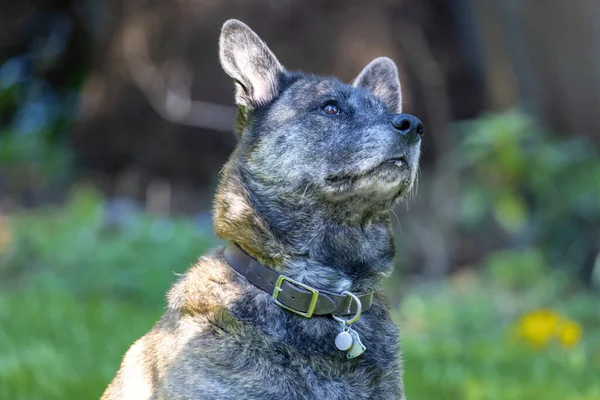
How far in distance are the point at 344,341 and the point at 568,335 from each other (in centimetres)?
405

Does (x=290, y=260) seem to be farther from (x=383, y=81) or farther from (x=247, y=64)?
(x=383, y=81)

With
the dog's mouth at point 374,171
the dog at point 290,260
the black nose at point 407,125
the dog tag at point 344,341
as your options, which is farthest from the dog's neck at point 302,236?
the black nose at point 407,125

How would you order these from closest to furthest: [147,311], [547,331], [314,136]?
[314,136] → [547,331] → [147,311]

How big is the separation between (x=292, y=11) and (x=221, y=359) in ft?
29.5

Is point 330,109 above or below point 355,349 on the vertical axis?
above

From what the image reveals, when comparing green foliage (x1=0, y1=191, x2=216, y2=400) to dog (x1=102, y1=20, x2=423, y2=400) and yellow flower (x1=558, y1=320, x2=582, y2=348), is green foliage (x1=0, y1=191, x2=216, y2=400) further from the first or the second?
yellow flower (x1=558, y1=320, x2=582, y2=348)

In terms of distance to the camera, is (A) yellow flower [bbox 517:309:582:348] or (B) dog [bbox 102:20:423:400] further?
(A) yellow flower [bbox 517:309:582:348]

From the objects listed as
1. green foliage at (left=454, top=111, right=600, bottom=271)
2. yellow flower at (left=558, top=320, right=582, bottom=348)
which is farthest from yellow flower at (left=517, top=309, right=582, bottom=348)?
green foliage at (left=454, top=111, right=600, bottom=271)

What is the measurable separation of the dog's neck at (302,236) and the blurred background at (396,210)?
198 cm

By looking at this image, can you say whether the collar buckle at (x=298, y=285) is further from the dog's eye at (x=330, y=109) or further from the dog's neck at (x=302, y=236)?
the dog's eye at (x=330, y=109)

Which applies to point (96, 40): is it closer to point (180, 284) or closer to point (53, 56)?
point (53, 56)

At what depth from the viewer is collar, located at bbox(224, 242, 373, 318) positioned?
2936mm

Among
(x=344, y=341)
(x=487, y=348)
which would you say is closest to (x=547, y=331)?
(x=487, y=348)

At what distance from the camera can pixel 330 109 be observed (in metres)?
3.38
